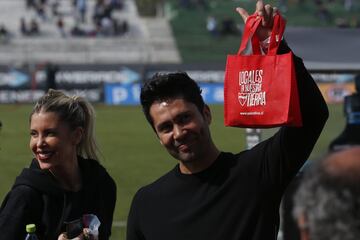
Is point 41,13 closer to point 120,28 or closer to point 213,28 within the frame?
point 120,28

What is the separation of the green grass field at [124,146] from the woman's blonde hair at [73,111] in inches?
152

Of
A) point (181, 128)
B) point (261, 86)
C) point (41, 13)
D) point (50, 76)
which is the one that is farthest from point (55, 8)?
point (181, 128)

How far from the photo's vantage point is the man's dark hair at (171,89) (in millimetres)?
3789

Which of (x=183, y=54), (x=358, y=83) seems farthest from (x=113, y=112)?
(x=358, y=83)

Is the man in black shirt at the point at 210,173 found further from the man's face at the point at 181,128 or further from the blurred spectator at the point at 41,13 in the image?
the blurred spectator at the point at 41,13

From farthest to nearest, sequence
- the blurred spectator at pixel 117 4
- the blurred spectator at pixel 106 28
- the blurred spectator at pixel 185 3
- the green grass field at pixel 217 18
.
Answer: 1. the blurred spectator at pixel 117 4
2. the blurred spectator at pixel 185 3
3. the blurred spectator at pixel 106 28
4. the green grass field at pixel 217 18

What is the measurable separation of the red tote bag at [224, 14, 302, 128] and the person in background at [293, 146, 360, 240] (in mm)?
1583

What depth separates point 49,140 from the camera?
4199 mm

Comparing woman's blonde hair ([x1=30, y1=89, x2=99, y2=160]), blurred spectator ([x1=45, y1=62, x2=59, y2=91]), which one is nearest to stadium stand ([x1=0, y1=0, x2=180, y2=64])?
blurred spectator ([x1=45, y1=62, x2=59, y2=91])

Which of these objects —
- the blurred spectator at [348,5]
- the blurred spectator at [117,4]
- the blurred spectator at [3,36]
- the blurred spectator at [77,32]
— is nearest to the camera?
the blurred spectator at [3,36]

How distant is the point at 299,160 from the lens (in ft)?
11.8

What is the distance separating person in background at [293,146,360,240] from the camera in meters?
1.98

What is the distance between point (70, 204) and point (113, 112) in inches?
945

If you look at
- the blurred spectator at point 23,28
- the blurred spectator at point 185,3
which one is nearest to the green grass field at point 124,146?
the blurred spectator at point 23,28
